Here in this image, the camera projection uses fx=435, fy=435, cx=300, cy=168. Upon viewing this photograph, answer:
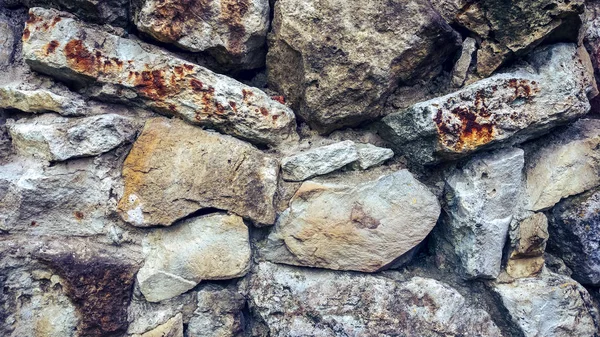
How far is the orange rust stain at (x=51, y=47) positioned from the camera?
1.36m

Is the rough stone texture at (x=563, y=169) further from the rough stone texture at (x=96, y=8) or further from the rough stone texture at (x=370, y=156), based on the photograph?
the rough stone texture at (x=96, y=8)

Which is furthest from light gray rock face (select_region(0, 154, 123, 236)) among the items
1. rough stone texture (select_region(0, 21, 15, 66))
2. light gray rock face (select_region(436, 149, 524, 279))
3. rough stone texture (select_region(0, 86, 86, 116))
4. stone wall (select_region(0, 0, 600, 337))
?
light gray rock face (select_region(436, 149, 524, 279))

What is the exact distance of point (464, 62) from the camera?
4.91 feet

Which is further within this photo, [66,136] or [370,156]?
[370,156]

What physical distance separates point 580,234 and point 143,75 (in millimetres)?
1595

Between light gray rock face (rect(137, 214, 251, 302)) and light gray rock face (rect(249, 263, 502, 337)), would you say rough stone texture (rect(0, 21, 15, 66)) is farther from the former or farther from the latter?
light gray rock face (rect(249, 263, 502, 337))

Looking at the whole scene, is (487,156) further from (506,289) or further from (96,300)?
(96,300)

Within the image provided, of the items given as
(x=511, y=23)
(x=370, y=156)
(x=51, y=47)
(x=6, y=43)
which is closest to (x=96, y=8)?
(x=51, y=47)

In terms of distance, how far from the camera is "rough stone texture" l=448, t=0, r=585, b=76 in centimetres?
138

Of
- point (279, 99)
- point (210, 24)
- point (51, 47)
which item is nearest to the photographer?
point (51, 47)

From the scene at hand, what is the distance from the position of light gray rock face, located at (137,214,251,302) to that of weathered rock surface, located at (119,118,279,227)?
5 cm

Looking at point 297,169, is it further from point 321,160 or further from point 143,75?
point 143,75

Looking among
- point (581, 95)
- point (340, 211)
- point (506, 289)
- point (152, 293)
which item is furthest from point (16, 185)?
point (581, 95)

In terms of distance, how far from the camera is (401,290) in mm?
1525
